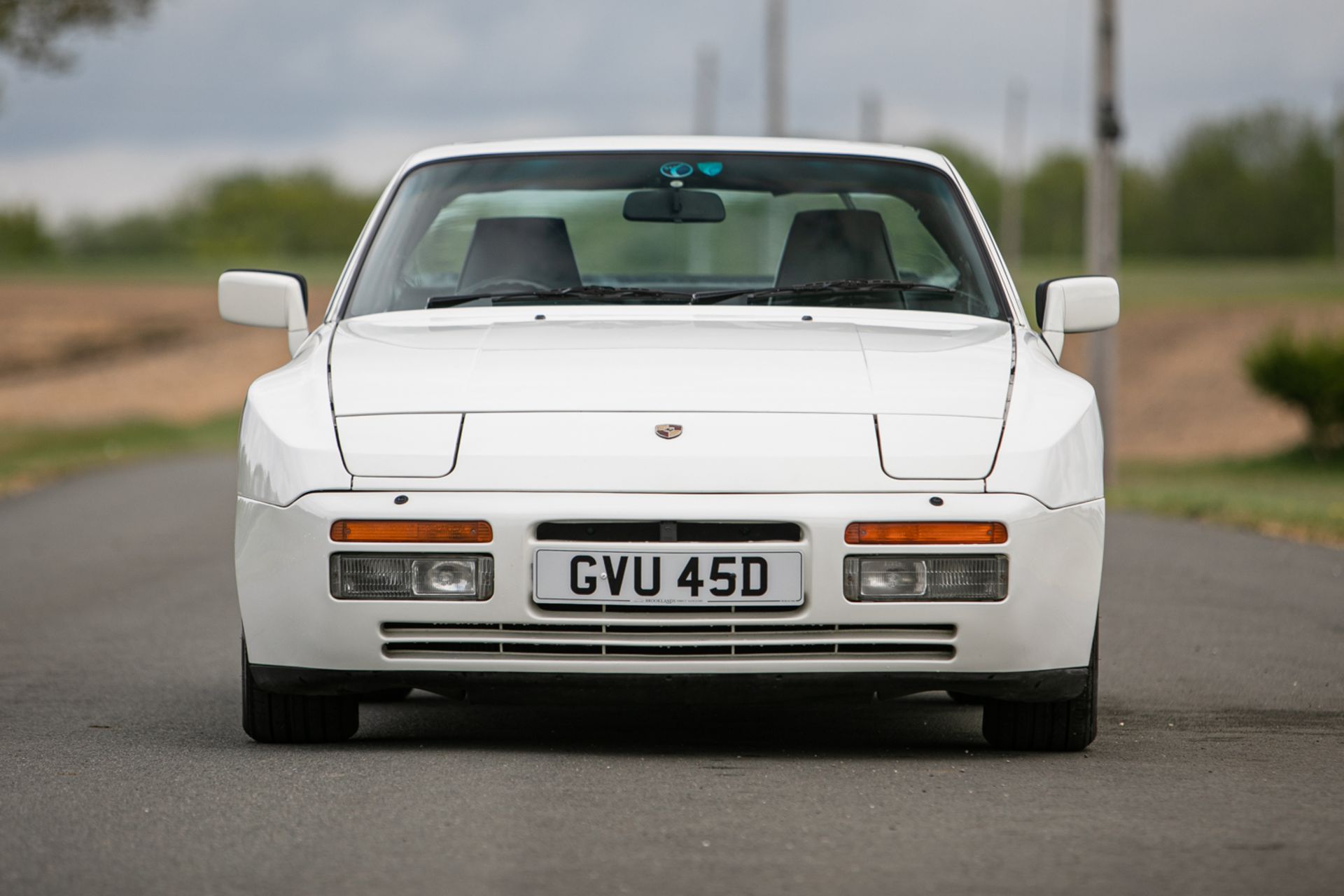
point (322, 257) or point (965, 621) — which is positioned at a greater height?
point (965, 621)

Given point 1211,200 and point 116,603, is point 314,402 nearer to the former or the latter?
point 116,603

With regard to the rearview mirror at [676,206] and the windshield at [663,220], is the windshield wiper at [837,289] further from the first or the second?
the rearview mirror at [676,206]

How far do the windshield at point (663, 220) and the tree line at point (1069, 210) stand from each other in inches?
3163

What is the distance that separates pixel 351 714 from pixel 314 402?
841 mm

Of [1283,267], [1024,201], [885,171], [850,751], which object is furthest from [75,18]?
[1024,201]

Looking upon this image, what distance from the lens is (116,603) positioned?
818 cm

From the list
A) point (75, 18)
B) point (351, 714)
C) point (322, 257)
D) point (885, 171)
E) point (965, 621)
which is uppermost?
point (75, 18)

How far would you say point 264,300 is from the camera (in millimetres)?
5422

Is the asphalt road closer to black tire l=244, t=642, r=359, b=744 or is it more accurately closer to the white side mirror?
black tire l=244, t=642, r=359, b=744

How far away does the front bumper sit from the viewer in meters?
A: 4.11

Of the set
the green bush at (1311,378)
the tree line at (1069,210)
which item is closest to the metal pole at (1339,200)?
the tree line at (1069,210)

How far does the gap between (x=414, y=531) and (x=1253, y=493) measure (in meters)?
12.7

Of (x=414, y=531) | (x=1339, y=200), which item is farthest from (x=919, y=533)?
(x=1339, y=200)

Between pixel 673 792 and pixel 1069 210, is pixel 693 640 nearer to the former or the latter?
pixel 673 792
